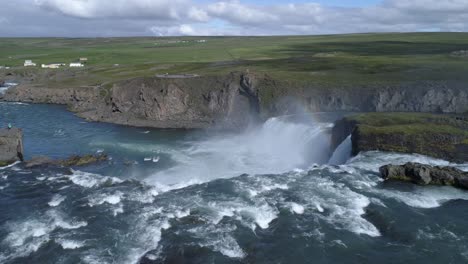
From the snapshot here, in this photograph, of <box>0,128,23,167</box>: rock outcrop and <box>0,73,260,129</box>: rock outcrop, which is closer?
<box>0,128,23,167</box>: rock outcrop

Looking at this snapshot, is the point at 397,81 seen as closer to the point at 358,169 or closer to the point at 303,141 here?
the point at 303,141

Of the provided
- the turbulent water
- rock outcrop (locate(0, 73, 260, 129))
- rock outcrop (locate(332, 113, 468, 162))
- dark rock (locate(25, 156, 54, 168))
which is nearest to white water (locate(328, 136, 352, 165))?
the turbulent water

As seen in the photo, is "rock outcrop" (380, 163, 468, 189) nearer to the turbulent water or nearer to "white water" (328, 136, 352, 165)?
the turbulent water

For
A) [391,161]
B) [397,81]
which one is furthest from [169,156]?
[397,81]

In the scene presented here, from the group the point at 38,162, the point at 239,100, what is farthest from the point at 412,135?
the point at 38,162

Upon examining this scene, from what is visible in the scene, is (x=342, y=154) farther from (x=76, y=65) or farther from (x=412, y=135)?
(x=76, y=65)
